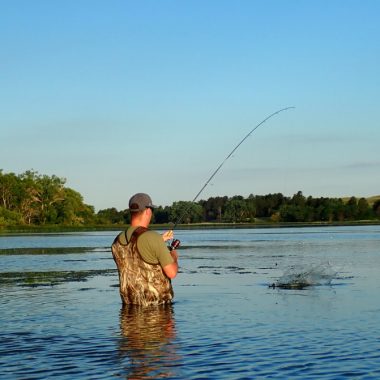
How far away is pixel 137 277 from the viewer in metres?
12.1

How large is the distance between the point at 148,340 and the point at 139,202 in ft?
7.22

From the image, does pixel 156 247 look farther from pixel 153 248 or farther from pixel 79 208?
pixel 79 208

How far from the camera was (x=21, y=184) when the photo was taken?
5901 inches

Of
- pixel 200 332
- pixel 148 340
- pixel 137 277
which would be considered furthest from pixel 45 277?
pixel 148 340

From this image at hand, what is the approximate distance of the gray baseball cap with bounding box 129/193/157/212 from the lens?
38.2 feet

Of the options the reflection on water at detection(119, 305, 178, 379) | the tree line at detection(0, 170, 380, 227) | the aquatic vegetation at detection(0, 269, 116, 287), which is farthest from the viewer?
the tree line at detection(0, 170, 380, 227)

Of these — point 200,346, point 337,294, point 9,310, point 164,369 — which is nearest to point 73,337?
point 200,346

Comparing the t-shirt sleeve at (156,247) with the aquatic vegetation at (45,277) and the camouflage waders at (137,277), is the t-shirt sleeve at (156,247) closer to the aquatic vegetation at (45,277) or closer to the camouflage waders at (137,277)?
the camouflage waders at (137,277)

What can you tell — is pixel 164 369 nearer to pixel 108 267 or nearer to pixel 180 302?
pixel 180 302

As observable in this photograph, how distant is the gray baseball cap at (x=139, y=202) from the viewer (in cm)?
1163

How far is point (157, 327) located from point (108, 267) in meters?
17.1

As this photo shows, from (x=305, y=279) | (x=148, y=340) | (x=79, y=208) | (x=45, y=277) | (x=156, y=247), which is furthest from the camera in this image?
(x=79, y=208)

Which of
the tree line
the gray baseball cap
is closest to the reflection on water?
the gray baseball cap

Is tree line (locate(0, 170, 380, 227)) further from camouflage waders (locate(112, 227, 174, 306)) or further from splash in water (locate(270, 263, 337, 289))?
camouflage waders (locate(112, 227, 174, 306))
